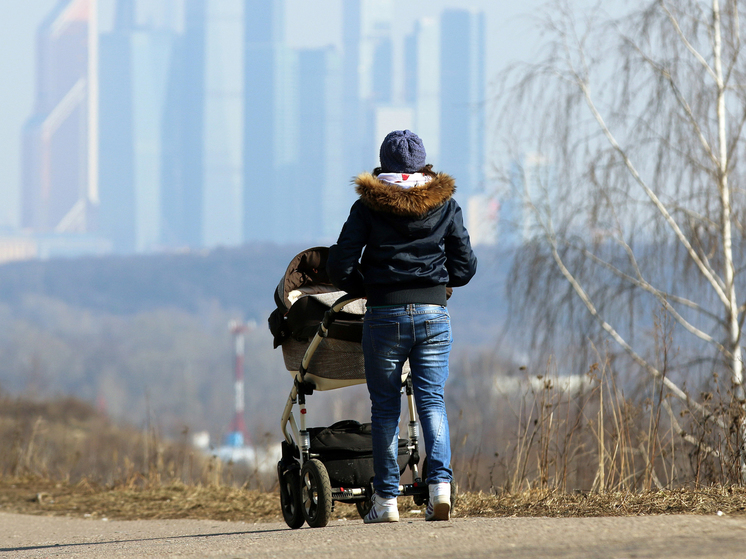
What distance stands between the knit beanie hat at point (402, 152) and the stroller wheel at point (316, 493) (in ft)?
4.88

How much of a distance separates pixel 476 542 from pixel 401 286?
47.9 inches

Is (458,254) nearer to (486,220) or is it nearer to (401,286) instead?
(401,286)

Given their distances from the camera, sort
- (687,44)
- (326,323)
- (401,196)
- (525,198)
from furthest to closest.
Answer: (525,198) < (687,44) < (326,323) < (401,196)

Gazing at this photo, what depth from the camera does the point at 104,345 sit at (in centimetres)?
12481

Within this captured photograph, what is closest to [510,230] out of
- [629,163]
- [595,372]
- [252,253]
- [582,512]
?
[629,163]

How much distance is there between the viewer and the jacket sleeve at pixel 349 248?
14.0 feet

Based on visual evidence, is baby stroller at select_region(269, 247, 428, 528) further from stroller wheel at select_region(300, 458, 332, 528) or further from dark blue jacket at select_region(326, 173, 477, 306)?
dark blue jacket at select_region(326, 173, 477, 306)

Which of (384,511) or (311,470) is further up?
(311,470)

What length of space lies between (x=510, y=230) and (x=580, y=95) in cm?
185

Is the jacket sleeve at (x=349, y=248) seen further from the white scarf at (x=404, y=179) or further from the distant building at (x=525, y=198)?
the distant building at (x=525, y=198)

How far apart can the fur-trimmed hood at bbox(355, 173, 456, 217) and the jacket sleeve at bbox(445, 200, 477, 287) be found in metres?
0.15

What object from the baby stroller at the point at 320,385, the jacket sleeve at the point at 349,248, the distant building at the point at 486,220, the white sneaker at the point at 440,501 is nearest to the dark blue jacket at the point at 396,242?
the jacket sleeve at the point at 349,248

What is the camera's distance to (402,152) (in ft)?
14.2

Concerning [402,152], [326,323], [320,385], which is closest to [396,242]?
[402,152]
